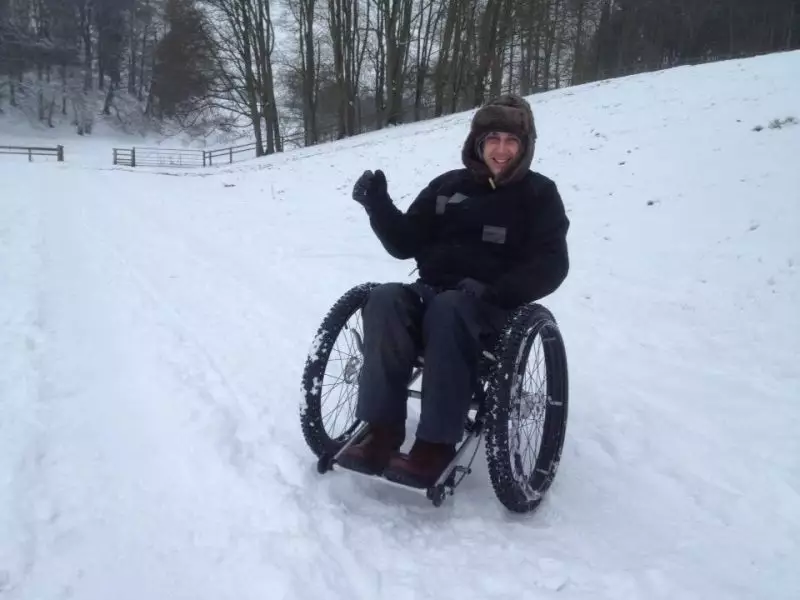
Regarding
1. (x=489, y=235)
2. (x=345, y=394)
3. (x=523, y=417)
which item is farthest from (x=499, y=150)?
(x=345, y=394)

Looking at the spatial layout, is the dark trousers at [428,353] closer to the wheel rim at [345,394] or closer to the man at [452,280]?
the man at [452,280]

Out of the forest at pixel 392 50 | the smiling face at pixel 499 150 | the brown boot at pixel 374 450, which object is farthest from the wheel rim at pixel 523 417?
the forest at pixel 392 50

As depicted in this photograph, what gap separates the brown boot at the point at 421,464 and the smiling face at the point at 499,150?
3.81ft

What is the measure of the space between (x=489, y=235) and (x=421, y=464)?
953 millimetres

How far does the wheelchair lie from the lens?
1.87 m

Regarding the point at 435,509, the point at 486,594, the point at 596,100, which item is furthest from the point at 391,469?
the point at 596,100

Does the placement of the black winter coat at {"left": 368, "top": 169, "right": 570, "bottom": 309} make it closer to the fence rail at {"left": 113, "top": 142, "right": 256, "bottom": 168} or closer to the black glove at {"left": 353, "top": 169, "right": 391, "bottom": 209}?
the black glove at {"left": 353, "top": 169, "right": 391, "bottom": 209}

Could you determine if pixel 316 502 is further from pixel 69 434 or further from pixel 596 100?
pixel 596 100

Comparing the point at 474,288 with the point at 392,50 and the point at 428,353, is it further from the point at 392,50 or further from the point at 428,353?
the point at 392,50

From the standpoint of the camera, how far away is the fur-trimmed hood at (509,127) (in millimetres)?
2357

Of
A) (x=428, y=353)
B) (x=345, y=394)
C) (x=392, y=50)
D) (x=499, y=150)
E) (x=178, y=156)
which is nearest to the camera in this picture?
(x=428, y=353)

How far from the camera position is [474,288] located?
6.90ft

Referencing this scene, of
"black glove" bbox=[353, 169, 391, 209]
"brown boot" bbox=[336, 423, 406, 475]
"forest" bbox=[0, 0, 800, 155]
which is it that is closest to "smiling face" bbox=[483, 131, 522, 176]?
"black glove" bbox=[353, 169, 391, 209]

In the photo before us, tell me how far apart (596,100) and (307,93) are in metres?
14.1
